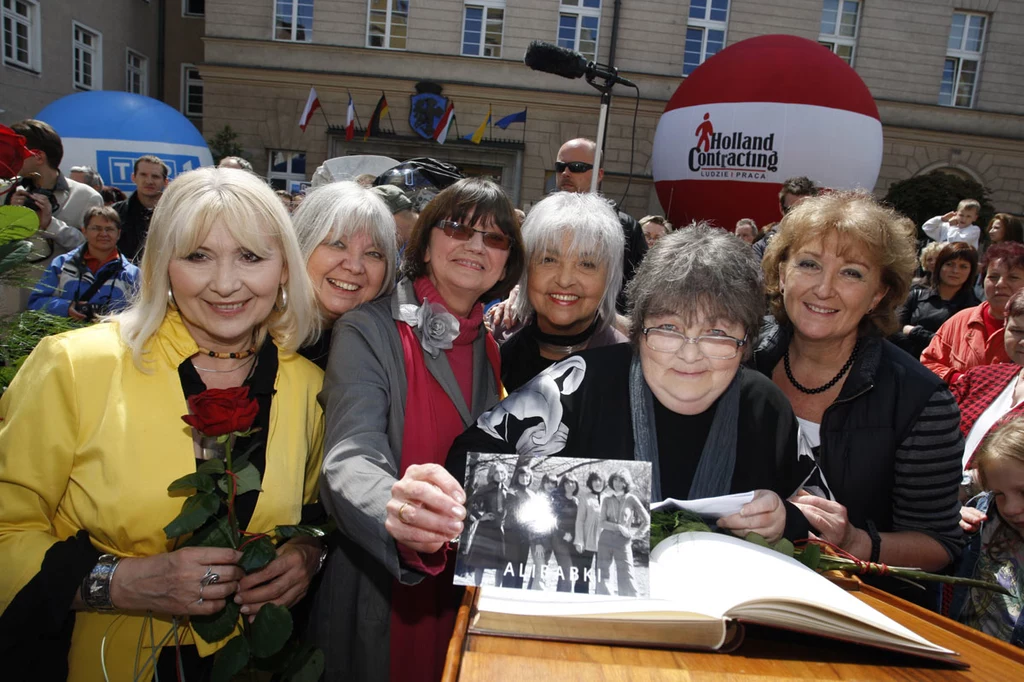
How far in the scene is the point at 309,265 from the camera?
242 centimetres

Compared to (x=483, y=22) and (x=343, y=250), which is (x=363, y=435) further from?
(x=483, y=22)

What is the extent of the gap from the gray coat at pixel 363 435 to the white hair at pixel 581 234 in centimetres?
66

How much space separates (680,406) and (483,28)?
1747 cm

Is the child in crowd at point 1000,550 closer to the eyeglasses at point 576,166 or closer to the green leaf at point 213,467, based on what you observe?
the green leaf at point 213,467

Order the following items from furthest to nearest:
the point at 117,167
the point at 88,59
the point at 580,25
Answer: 1. the point at 88,59
2. the point at 580,25
3. the point at 117,167

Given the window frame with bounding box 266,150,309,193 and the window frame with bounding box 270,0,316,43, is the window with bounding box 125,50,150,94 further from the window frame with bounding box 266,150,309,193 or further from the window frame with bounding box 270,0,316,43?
the window frame with bounding box 266,150,309,193

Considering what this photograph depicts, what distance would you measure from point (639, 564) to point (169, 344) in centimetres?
133

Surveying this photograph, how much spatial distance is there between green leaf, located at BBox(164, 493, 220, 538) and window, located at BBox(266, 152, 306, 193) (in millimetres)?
17124

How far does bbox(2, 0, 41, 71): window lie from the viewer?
1609 centimetres

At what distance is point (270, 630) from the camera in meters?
1.52

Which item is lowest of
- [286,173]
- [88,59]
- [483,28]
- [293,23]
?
[286,173]

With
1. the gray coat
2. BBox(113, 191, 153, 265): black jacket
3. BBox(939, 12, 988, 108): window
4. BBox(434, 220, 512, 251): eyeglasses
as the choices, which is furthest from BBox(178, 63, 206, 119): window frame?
the gray coat

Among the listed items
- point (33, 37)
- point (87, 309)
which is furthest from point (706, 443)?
point (33, 37)

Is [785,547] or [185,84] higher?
[185,84]
